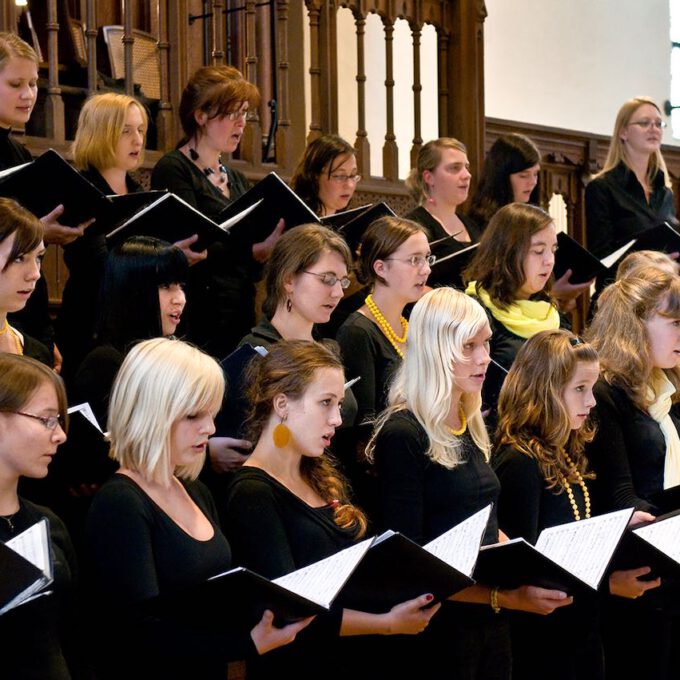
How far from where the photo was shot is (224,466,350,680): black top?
262cm

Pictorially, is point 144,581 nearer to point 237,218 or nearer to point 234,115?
point 237,218

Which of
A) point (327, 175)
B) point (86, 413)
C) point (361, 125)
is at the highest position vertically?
point (361, 125)

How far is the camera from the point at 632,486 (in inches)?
136

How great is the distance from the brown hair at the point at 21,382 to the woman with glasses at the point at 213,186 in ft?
4.88

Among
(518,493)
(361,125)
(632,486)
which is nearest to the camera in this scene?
(518,493)

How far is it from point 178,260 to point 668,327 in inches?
55.0

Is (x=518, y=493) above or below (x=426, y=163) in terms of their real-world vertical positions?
below

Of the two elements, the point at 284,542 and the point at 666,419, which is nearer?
the point at 284,542

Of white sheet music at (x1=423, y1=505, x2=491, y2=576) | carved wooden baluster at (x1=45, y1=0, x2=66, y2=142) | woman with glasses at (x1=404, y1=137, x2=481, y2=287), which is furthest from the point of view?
woman with glasses at (x1=404, y1=137, x2=481, y2=287)

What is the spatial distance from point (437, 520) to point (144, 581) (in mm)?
818

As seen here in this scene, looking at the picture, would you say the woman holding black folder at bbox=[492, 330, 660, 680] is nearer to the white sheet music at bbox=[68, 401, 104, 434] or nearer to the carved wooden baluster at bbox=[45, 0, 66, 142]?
the white sheet music at bbox=[68, 401, 104, 434]

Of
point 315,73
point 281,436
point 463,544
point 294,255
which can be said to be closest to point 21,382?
point 281,436

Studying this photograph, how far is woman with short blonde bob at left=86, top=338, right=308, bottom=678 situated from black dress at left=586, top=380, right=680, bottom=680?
1279 mm

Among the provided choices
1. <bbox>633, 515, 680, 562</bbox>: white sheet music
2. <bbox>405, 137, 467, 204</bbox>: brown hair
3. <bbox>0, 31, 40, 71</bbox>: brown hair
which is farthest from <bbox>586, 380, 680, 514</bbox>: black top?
<bbox>0, 31, 40, 71</bbox>: brown hair
